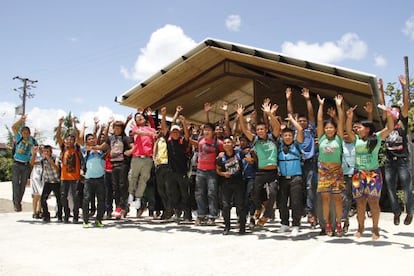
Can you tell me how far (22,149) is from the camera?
29.7ft

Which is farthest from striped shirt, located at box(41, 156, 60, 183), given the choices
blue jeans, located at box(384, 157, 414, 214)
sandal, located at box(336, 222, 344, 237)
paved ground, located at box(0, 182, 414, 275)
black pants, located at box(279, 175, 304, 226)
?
blue jeans, located at box(384, 157, 414, 214)

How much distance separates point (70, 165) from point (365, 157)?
5503 mm

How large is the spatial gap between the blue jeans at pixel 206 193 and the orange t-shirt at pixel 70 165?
2.61 metres

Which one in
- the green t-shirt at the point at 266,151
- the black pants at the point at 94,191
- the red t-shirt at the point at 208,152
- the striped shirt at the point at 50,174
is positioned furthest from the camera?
the striped shirt at the point at 50,174

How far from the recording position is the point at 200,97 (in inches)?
564

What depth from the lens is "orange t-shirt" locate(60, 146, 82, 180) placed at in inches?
308

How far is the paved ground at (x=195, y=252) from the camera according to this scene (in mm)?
4031

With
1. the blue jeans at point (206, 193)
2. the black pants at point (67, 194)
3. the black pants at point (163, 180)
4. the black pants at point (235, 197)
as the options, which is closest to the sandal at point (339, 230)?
the black pants at point (235, 197)

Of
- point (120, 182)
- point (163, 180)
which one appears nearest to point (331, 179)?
point (163, 180)

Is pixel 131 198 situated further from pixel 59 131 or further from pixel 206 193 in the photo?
pixel 59 131

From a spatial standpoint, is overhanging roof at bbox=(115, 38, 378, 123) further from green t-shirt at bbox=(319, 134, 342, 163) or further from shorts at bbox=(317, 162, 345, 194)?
shorts at bbox=(317, 162, 345, 194)

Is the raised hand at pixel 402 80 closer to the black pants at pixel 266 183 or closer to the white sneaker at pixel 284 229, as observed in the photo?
the black pants at pixel 266 183

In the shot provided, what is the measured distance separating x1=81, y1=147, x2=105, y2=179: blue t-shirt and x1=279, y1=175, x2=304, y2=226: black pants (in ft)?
11.1

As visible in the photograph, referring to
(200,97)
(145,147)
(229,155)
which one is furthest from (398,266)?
(200,97)
